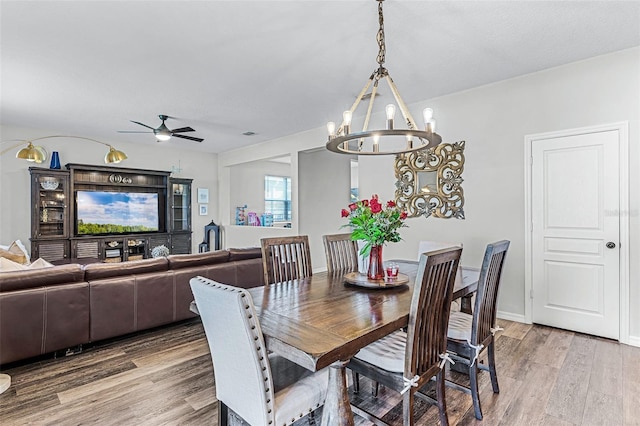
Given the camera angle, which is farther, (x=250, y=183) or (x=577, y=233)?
(x=250, y=183)

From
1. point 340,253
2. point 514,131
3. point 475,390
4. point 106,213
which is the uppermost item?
point 514,131

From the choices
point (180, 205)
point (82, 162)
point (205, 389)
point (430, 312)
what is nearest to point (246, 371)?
point (430, 312)

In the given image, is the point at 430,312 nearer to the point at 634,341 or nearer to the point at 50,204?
the point at 634,341

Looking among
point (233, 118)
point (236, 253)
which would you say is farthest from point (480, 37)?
point (233, 118)

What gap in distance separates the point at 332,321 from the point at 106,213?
650 cm

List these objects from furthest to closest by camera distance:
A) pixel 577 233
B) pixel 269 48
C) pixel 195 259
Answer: pixel 195 259
pixel 577 233
pixel 269 48

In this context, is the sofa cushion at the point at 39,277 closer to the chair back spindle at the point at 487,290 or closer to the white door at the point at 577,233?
the chair back spindle at the point at 487,290

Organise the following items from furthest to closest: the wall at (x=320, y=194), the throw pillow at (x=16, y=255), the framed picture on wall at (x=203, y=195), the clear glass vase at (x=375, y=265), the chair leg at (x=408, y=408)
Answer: the framed picture on wall at (x=203, y=195)
the wall at (x=320, y=194)
the throw pillow at (x=16, y=255)
the clear glass vase at (x=375, y=265)
the chair leg at (x=408, y=408)

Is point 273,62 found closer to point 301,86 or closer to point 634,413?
point 301,86

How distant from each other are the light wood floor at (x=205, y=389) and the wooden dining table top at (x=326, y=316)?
2.39ft

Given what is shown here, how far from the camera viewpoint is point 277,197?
9.12 meters

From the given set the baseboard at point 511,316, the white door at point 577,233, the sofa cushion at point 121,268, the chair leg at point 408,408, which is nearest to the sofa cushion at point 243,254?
the sofa cushion at point 121,268

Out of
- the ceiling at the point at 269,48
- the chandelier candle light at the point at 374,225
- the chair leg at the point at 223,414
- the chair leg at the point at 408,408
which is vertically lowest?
the chair leg at the point at 223,414

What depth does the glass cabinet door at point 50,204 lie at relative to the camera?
5.54 meters
